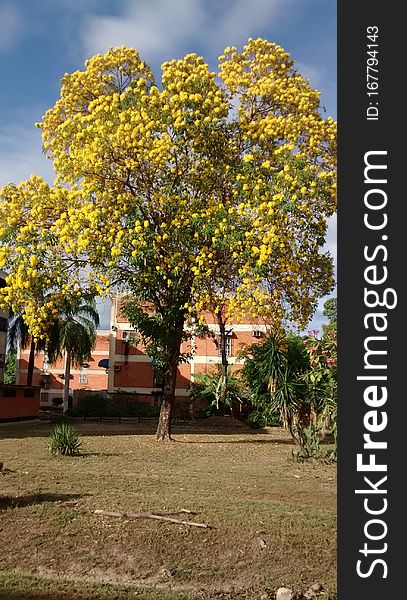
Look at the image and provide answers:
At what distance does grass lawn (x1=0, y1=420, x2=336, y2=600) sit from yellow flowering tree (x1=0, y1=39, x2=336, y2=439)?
4.27 meters

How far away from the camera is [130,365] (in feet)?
157

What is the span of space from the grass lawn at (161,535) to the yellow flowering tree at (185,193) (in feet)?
14.0

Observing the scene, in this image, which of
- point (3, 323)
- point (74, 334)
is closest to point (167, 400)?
point (74, 334)

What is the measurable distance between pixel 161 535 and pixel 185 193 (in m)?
9.04

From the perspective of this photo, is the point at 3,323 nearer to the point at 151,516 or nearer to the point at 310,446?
the point at 310,446

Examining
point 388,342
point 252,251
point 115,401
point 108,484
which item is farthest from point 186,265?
point 115,401

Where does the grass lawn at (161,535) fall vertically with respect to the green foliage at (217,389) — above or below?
below

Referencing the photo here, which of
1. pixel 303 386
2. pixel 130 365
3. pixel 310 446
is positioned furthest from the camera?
pixel 130 365

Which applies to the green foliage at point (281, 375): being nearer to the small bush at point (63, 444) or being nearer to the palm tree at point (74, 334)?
the small bush at point (63, 444)

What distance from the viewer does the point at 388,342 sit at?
3582mm

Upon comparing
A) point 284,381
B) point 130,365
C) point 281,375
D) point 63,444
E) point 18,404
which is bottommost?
point 63,444

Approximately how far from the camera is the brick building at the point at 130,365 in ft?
147

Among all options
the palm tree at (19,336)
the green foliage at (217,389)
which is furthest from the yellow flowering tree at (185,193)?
the palm tree at (19,336)

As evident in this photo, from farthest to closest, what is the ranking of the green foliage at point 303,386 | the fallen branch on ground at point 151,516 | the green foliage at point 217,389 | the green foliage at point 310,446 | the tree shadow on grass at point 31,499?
the green foliage at point 217,389, the green foliage at point 310,446, the green foliage at point 303,386, the tree shadow on grass at point 31,499, the fallen branch on ground at point 151,516
